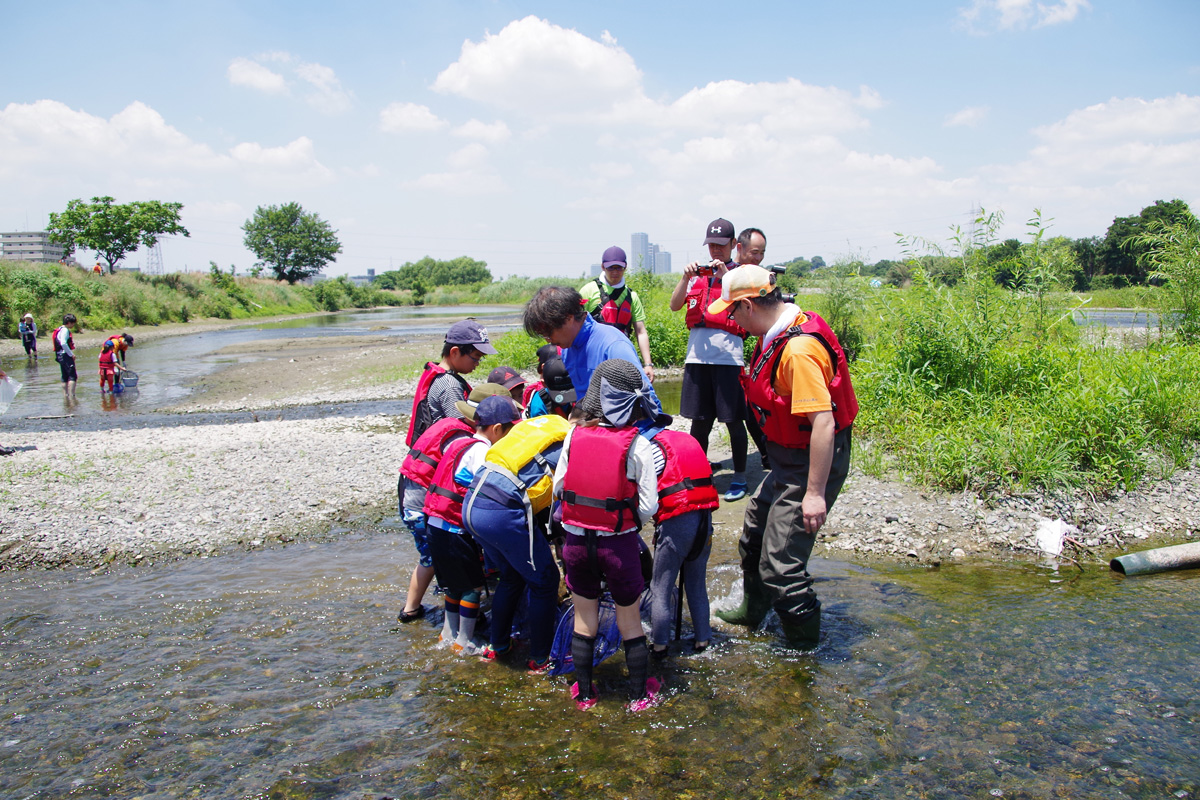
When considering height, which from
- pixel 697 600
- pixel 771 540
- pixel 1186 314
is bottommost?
pixel 697 600

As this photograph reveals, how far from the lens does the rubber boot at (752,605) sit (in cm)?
428

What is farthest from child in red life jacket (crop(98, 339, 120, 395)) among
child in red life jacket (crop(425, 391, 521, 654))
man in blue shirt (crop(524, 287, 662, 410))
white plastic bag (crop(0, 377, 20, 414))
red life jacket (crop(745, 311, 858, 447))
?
red life jacket (crop(745, 311, 858, 447))

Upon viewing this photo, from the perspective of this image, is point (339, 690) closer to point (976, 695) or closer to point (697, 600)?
point (697, 600)

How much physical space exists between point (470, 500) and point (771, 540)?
5.44 ft

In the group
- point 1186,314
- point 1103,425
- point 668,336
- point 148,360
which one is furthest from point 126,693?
point 148,360

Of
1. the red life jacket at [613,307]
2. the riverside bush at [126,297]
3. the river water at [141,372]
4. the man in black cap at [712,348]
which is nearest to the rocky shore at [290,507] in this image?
the man in black cap at [712,348]

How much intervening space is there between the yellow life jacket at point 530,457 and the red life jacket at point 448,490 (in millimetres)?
334

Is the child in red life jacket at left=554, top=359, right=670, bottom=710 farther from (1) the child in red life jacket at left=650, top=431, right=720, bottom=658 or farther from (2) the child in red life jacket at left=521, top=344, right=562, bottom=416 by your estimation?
(2) the child in red life jacket at left=521, top=344, right=562, bottom=416

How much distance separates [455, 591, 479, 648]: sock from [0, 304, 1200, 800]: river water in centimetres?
17

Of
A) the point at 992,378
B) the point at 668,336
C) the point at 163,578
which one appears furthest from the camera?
the point at 668,336

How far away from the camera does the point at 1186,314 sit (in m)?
9.40

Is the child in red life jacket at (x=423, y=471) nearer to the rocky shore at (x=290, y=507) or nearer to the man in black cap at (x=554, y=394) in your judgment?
the man in black cap at (x=554, y=394)

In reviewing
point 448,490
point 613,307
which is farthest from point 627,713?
point 613,307

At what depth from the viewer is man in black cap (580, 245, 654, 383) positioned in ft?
20.4
